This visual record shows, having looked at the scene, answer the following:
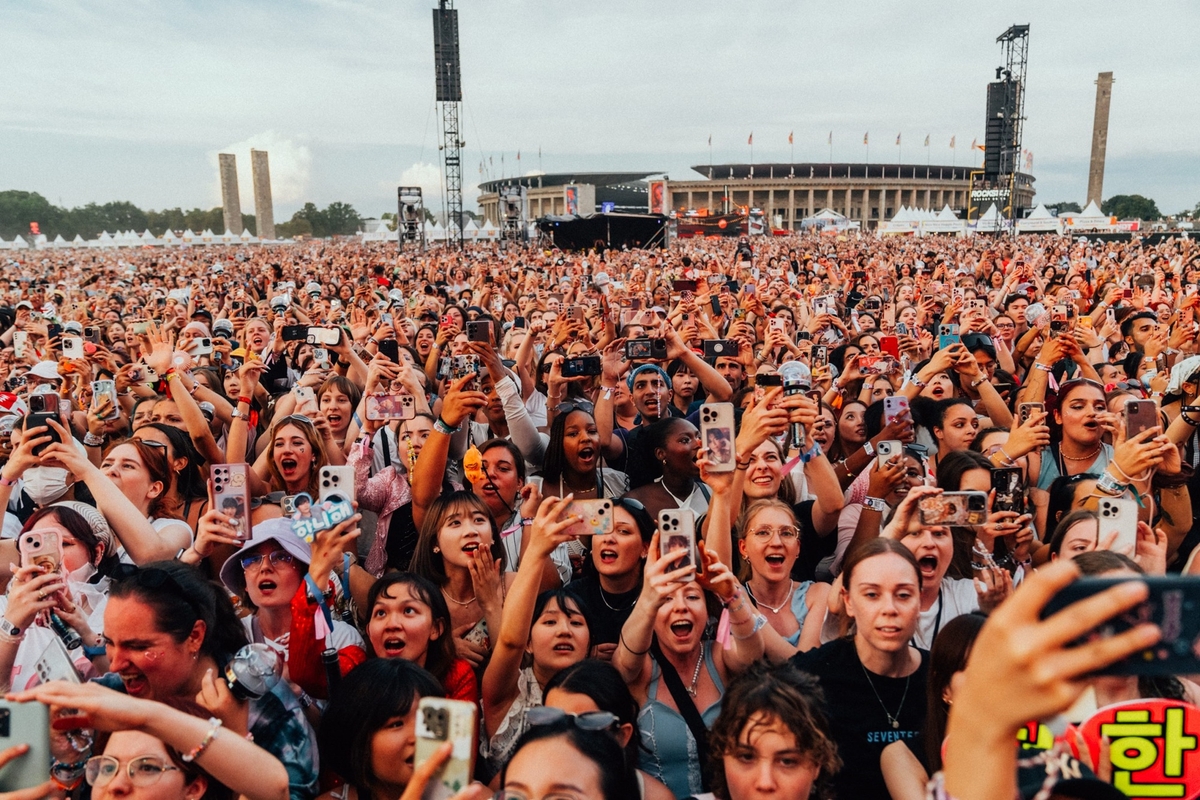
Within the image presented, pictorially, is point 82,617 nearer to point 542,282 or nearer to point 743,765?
point 743,765

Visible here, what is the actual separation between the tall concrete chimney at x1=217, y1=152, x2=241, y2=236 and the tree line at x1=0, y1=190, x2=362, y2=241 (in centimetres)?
2138

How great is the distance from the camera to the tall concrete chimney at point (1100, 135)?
7744 cm

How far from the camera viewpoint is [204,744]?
199 cm

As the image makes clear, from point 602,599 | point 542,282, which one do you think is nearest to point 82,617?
point 602,599

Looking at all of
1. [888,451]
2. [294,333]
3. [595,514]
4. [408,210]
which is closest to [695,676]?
[595,514]

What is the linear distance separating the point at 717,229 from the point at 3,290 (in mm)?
44352

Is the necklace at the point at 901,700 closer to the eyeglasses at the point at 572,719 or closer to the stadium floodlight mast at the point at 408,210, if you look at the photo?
the eyeglasses at the point at 572,719

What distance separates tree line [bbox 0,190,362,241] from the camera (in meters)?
114

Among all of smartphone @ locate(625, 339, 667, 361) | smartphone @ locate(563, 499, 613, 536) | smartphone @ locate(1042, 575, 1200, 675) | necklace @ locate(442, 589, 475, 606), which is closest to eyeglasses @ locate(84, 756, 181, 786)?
smartphone @ locate(563, 499, 613, 536)

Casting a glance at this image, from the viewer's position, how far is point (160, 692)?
2465 millimetres

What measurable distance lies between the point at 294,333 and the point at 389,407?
3.07 metres

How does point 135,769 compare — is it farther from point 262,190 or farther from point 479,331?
point 262,190

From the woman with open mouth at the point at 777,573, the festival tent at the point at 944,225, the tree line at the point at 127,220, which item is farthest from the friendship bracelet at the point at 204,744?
the tree line at the point at 127,220

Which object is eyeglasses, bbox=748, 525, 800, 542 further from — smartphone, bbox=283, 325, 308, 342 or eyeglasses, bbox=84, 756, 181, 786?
smartphone, bbox=283, 325, 308, 342
